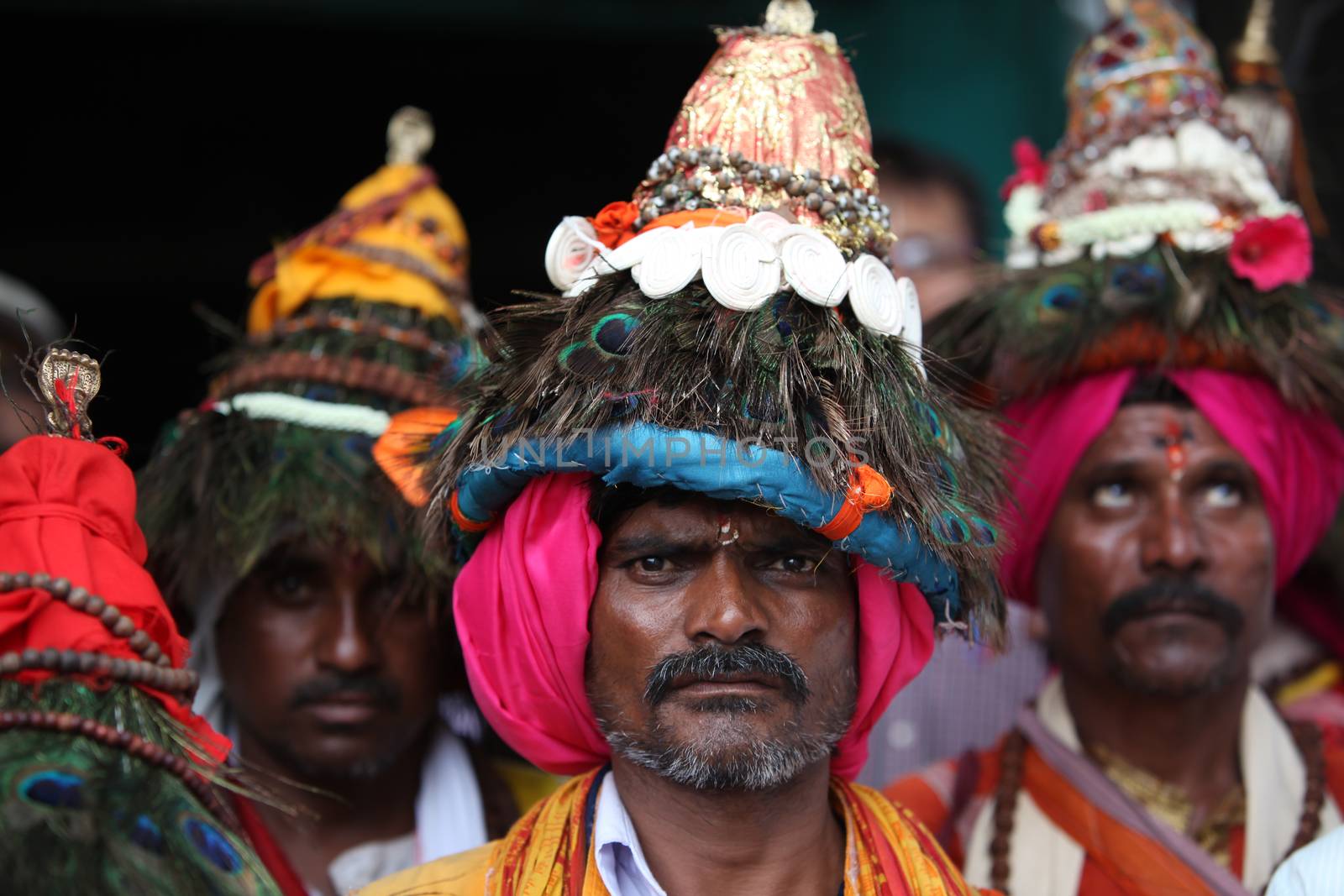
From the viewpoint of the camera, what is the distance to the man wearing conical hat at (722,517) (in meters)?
2.57

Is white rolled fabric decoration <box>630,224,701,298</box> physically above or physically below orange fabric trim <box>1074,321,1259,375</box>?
below

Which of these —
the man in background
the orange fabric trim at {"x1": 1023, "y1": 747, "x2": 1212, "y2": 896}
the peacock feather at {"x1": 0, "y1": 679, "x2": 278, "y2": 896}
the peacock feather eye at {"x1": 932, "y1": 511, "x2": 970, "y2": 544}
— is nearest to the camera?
the peacock feather at {"x1": 0, "y1": 679, "x2": 278, "y2": 896}

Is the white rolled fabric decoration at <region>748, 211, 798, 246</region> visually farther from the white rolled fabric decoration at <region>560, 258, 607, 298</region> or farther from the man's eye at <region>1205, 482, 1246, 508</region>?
the man's eye at <region>1205, 482, 1246, 508</region>

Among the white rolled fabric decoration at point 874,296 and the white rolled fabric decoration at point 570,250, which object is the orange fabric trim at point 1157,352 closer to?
the white rolled fabric decoration at point 874,296

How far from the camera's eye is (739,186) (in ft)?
9.16

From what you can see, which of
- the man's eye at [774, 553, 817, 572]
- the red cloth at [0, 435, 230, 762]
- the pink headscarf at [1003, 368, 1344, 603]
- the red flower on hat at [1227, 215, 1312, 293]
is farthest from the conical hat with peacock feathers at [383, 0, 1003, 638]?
the red flower on hat at [1227, 215, 1312, 293]

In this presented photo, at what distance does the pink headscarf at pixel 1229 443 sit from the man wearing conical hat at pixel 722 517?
0.76 metres

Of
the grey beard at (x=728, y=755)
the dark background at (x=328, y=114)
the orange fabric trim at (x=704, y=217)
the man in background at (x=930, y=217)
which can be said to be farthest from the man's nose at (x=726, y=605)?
the dark background at (x=328, y=114)

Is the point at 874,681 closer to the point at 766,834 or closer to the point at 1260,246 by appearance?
the point at 766,834

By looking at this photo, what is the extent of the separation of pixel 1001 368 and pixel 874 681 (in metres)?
1.12

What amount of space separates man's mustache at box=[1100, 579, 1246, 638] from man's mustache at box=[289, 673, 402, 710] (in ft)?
5.64

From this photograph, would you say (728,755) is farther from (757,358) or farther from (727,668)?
(757,358)

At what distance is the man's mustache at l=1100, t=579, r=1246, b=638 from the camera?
135 inches

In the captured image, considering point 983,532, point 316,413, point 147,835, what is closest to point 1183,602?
point 983,532
